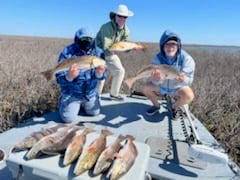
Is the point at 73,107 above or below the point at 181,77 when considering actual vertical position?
below

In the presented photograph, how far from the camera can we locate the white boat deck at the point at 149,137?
2.73 m

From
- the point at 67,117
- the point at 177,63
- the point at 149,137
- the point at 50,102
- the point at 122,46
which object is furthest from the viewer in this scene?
the point at 50,102

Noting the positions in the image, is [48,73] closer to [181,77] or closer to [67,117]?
[67,117]

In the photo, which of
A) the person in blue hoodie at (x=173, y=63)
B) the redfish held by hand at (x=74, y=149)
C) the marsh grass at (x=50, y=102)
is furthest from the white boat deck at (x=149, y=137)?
the marsh grass at (x=50, y=102)

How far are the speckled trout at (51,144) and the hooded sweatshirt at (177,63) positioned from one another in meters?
2.00

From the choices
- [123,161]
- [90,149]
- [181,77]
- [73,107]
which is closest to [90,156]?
[90,149]

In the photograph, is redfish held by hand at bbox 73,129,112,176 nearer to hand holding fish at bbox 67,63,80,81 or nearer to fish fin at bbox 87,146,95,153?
fish fin at bbox 87,146,95,153

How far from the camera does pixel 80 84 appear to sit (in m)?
4.10

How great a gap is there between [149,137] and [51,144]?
1475 mm

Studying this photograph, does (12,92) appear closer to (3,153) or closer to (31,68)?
(31,68)

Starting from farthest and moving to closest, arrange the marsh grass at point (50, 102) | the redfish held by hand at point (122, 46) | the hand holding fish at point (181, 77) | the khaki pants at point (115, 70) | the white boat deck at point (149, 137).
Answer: the khaki pants at point (115, 70)
the marsh grass at point (50, 102)
the redfish held by hand at point (122, 46)
the hand holding fish at point (181, 77)
the white boat deck at point (149, 137)

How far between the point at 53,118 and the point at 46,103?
132cm

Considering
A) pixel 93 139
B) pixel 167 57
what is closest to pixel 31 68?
pixel 167 57

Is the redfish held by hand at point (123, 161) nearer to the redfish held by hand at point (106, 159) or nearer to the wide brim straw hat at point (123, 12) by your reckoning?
the redfish held by hand at point (106, 159)
